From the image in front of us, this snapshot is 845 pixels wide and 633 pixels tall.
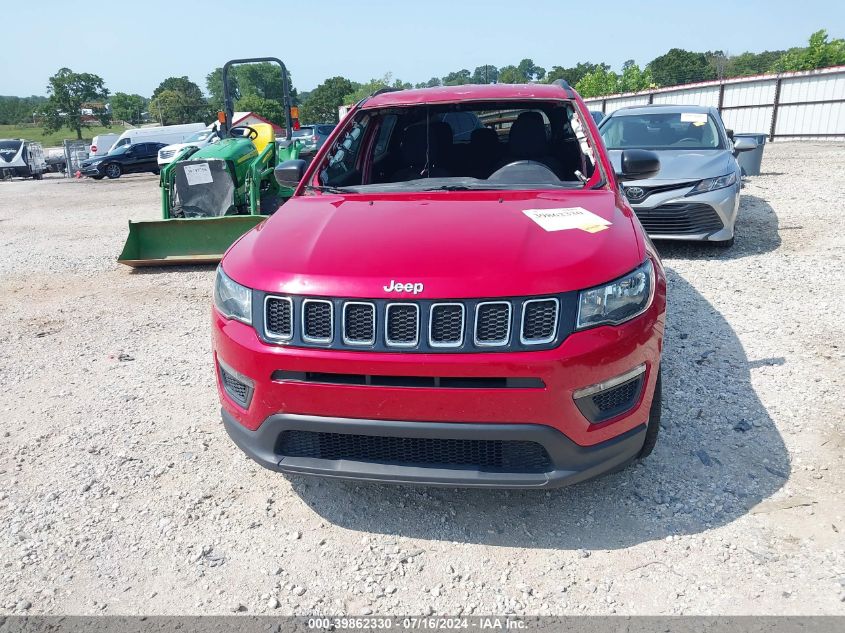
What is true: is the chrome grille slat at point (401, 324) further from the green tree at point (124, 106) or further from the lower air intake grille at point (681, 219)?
the green tree at point (124, 106)

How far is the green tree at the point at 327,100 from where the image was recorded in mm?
84562

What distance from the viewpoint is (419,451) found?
2469 mm

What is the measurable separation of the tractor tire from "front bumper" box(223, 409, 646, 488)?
25.6 meters

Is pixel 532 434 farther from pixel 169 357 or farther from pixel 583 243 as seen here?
pixel 169 357


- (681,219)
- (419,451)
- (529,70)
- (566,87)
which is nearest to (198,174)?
(566,87)

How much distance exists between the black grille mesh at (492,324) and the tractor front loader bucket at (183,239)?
5.58m

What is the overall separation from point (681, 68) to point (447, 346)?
98.8 m

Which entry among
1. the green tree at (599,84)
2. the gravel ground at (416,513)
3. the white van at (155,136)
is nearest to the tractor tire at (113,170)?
the white van at (155,136)

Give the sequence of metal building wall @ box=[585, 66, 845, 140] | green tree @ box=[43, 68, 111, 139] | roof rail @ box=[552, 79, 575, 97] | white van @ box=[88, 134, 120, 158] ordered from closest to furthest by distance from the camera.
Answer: roof rail @ box=[552, 79, 575, 97] → metal building wall @ box=[585, 66, 845, 140] → white van @ box=[88, 134, 120, 158] → green tree @ box=[43, 68, 111, 139]

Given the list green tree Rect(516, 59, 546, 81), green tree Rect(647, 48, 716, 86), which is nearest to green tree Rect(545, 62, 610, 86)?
green tree Rect(647, 48, 716, 86)

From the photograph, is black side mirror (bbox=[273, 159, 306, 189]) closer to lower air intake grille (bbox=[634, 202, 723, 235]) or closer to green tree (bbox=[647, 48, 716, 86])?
lower air intake grille (bbox=[634, 202, 723, 235])

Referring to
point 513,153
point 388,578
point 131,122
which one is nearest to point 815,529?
point 388,578

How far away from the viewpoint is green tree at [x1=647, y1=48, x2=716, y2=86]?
86.6 metres

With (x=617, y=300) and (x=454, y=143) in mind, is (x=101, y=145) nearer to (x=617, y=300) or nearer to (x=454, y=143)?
(x=454, y=143)
